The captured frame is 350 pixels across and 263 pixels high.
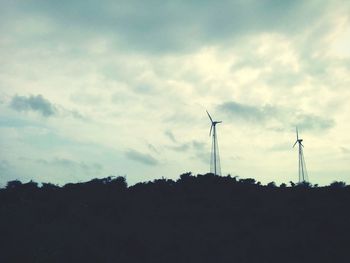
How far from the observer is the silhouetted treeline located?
132 feet

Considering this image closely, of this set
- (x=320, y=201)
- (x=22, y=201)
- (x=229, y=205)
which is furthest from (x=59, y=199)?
(x=320, y=201)

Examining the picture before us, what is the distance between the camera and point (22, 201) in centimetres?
6141

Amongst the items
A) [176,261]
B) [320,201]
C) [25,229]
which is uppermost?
[320,201]

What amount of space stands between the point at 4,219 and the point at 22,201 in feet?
36.7

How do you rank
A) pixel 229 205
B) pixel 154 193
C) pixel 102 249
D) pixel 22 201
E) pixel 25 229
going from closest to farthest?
pixel 102 249, pixel 25 229, pixel 229 205, pixel 154 193, pixel 22 201

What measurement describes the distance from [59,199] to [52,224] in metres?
9.00

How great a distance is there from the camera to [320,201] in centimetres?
5003

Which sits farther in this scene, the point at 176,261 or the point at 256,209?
the point at 256,209

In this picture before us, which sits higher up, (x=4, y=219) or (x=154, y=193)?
(x=154, y=193)

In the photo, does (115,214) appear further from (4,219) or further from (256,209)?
(256,209)


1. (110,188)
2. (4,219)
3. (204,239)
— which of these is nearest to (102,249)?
(204,239)

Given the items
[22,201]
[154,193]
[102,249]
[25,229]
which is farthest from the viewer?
[22,201]

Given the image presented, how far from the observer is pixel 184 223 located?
4669 cm

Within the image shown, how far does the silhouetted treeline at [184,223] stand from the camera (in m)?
40.2
